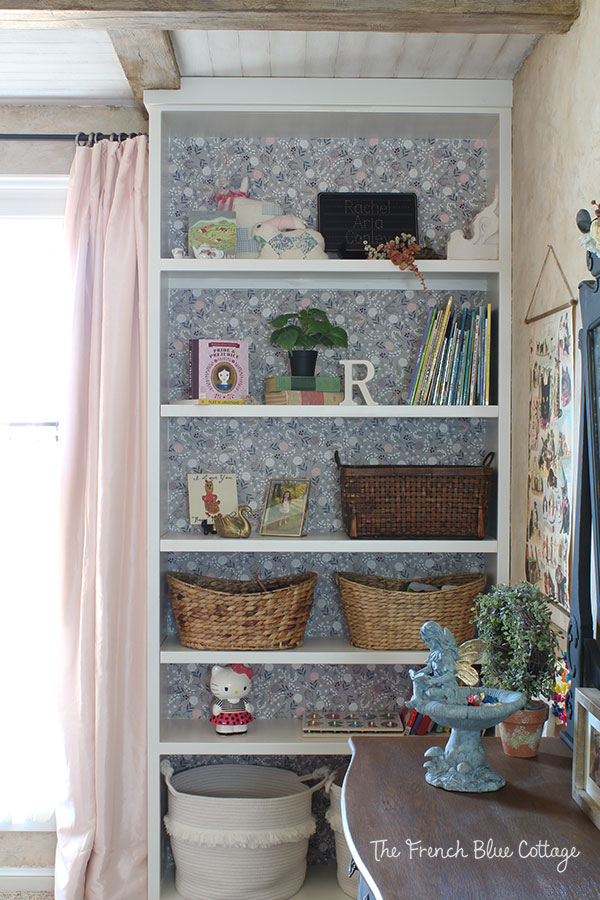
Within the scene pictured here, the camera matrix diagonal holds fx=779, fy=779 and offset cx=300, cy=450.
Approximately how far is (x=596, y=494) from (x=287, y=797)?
137cm

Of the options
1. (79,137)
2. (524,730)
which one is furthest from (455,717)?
(79,137)

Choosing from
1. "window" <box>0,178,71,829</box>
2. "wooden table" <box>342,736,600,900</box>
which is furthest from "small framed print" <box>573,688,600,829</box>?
"window" <box>0,178,71,829</box>

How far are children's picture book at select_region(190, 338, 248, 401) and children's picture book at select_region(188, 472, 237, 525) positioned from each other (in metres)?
0.27

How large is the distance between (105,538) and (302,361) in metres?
0.81

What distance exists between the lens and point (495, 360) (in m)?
2.37

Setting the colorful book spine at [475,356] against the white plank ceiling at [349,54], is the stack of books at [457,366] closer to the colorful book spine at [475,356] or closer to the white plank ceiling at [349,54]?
the colorful book spine at [475,356]

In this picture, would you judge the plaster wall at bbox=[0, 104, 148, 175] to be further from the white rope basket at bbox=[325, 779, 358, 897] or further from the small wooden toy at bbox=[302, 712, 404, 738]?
the white rope basket at bbox=[325, 779, 358, 897]

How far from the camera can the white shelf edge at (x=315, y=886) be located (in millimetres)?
2344

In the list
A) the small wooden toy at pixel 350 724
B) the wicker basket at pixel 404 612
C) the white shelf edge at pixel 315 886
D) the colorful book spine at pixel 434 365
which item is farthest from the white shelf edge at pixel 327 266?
the white shelf edge at pixel 315 886

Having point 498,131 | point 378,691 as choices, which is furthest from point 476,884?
point 498,131

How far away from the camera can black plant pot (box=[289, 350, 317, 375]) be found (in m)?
2.38

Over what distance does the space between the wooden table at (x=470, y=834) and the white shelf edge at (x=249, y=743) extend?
2.50 ft

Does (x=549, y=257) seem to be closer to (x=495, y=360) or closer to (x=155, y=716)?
(x=495, y=360)

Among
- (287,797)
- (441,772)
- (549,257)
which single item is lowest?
(287,797)
